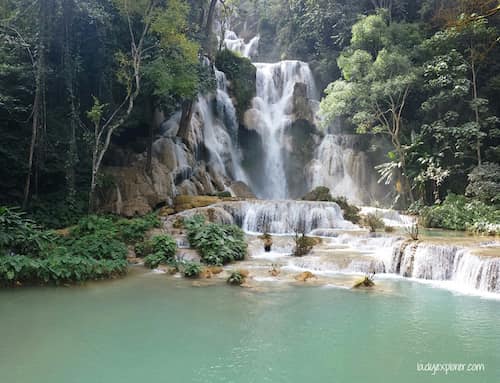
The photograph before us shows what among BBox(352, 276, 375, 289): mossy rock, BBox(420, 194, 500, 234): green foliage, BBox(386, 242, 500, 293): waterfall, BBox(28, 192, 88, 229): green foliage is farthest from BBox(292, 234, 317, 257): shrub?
BBox(28, 192, 88, 229): green foliage

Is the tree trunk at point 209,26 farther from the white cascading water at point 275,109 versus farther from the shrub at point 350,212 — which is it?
the shrub at point 350,212

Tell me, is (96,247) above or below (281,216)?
below

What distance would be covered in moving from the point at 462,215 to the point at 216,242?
374 inches

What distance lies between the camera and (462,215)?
50.0 feet

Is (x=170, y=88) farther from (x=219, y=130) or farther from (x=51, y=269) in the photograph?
(x=219, y=130)

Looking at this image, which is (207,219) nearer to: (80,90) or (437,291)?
(80,90)

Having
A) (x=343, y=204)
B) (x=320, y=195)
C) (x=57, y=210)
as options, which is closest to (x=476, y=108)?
(x=343, y=204)

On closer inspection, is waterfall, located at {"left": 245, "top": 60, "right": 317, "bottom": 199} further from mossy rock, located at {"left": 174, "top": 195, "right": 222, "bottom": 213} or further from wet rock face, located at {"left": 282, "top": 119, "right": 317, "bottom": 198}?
mossy rock, located at {"left": 174, "top": 195, "right": 222, "bottom": 213}

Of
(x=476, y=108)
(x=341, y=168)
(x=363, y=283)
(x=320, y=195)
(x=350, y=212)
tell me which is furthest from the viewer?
(x=341, y=168)

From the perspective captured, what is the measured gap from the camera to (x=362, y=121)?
20.5 m

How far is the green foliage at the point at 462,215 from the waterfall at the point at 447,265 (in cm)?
489

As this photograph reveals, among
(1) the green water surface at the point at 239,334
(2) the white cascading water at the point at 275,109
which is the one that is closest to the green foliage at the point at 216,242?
(1) the green water surface at the point at 239,334

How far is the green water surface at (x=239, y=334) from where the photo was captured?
4.70 m

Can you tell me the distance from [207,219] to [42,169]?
576cm
